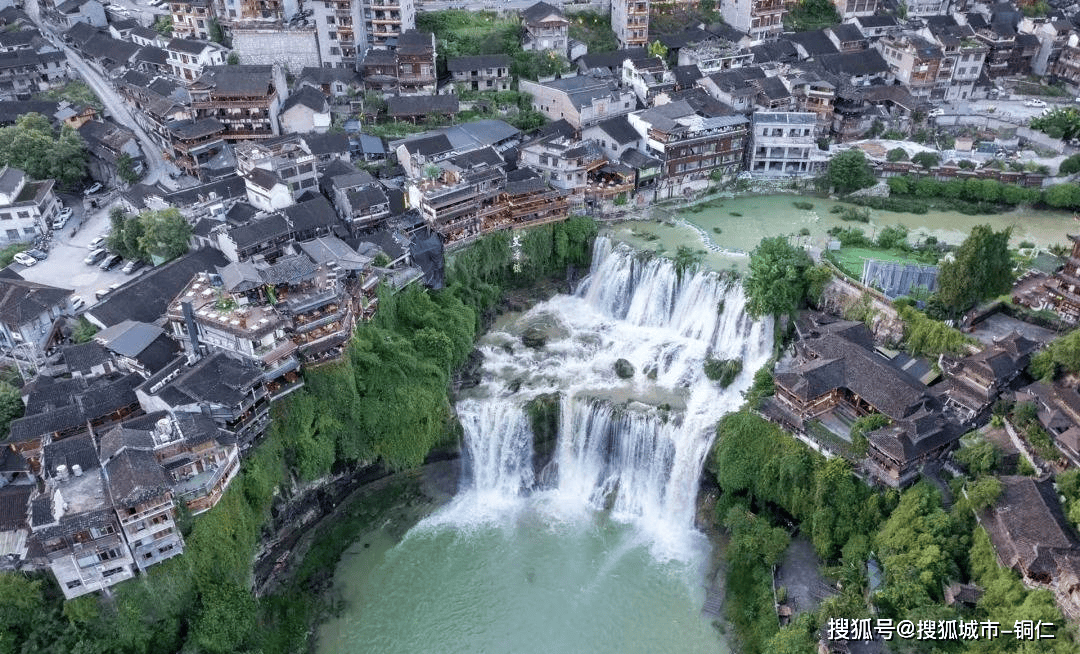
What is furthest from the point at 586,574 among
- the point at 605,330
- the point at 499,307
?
the point at 499,307

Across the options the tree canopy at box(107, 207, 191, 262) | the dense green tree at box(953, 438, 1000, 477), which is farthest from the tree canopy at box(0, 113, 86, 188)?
the dense green tree at box(953, 438, 1000, 477)

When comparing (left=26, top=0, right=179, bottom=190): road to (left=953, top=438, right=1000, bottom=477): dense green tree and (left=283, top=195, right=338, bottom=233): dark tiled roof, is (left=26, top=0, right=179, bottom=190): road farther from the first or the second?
(left=953, top=438, right=1000, bottom=477): dense green tree

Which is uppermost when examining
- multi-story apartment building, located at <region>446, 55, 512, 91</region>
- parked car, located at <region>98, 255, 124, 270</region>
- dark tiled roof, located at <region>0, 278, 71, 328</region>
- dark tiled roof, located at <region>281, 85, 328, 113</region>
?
multi-story apartment building, located at <region>446, 55, 512, 91</region>

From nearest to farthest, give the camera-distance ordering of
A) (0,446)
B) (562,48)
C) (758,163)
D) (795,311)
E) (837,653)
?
(837,653)
(0,446)
(795,311)
(758,163)
(562,48)

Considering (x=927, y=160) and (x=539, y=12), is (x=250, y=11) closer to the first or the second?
(x=539, y=12)

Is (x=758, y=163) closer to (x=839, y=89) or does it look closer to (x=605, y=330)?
(x=839, y=89)
